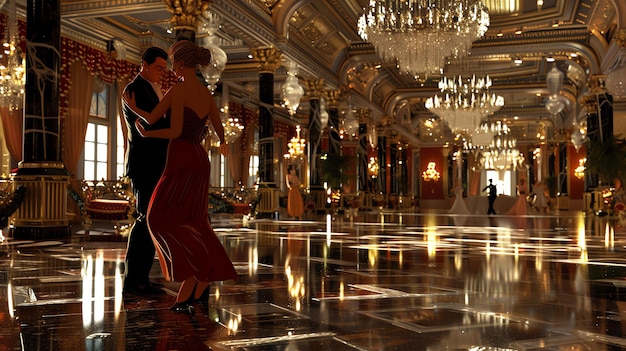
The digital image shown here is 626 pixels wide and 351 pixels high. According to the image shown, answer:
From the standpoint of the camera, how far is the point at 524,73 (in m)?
23.0

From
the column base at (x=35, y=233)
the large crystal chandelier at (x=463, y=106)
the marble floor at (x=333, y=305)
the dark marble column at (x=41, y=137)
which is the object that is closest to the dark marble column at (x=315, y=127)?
the large crystal chandelier at (x=463, y=106)

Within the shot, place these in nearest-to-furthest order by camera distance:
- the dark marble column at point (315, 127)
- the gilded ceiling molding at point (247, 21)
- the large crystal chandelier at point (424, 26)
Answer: the large crystal chandelier at point (424, 26), the gilded ceiling molding at point (247, 21), the dark marble column at point (315, 127)

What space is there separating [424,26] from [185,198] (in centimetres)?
711

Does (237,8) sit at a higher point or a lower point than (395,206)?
higher

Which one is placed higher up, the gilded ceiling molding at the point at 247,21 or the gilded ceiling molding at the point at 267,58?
the gilded ceiling molding at the point at 247,21

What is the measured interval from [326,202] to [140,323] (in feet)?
53.0

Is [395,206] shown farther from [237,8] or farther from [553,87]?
[237,8]

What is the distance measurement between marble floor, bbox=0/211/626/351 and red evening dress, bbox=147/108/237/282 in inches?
7.8

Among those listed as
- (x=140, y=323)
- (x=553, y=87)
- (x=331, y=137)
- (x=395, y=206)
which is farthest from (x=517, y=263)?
(x=395, y=206)

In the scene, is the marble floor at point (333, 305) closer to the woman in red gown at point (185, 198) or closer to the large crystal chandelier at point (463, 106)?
the woman in red gown at point (185, 198)

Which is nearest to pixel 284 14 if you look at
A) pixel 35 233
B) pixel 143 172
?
pixel 35 233

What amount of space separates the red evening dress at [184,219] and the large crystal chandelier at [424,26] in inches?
268

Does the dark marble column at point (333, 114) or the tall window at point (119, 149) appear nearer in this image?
the tall window at point (119, 149)

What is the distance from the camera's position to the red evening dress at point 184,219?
116 inches
